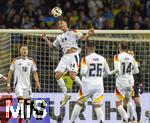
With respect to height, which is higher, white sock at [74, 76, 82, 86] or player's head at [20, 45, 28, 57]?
player's head at [20, 45, 28, 57]

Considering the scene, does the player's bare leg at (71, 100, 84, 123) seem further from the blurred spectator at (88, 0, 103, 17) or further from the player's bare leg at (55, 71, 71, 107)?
the blurred spectator at (88, 0, 103, 17)

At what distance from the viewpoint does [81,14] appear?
30281mm

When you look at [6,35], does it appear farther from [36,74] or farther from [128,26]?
[128,26]

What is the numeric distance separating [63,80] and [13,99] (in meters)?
1.35

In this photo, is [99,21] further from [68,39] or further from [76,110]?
[76,110]

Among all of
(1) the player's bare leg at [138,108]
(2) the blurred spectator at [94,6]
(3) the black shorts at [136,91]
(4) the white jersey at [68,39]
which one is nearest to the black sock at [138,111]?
(1) the player's bare leg at [138,108]

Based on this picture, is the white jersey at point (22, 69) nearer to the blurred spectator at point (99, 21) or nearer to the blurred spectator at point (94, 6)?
the blurred spectator at point (99, 21)

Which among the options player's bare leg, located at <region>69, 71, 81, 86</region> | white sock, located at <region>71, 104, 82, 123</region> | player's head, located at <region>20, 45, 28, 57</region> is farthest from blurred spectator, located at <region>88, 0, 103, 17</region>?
white sock, located at <region>71, 104, 82, 123</region>

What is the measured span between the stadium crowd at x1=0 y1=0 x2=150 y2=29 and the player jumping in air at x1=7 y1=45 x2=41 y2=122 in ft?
15.1

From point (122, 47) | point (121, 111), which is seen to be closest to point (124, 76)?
point (122, 47)

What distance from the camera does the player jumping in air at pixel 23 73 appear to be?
24.9 meters

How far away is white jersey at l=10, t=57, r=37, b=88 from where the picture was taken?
82.1 ft

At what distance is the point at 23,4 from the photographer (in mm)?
30922

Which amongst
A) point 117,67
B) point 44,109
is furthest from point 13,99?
point 117,67
